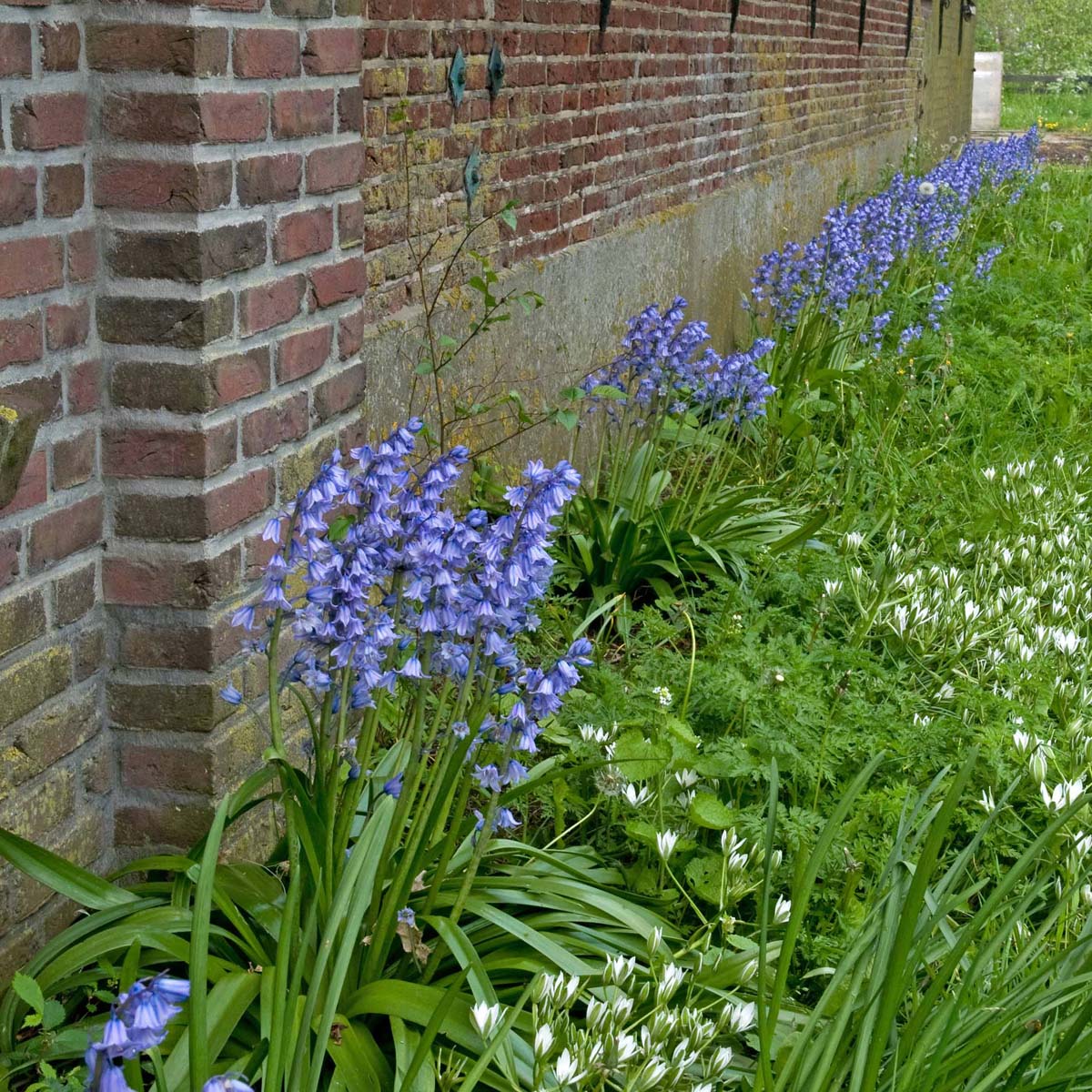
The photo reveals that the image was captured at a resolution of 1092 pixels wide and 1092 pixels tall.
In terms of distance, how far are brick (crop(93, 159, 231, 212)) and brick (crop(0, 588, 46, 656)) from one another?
643 millimetres

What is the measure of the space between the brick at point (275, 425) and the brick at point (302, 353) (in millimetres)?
45

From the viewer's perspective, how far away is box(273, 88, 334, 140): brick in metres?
2.49

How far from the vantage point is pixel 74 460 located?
2.33 metres

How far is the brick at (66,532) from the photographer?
226 centimetres

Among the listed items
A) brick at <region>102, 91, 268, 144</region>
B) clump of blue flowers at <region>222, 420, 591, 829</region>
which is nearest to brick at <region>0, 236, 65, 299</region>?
brick at <region>102, 91, 268, 144</region>

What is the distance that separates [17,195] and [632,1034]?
1593 mm

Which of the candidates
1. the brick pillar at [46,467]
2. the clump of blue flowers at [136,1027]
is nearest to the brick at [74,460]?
the brick pillar at [46,467]

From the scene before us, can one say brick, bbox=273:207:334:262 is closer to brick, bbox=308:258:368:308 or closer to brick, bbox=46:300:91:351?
brick, bbox=308:258:368:308

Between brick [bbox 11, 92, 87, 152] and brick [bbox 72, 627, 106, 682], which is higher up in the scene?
brick [bbox 11, 92, 87, 152]

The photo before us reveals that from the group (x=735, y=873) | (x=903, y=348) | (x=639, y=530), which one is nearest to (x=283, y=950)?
(x=735, y=873)

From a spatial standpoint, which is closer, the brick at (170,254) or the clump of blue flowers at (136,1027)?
the clump of blue flowers at (136,1027)

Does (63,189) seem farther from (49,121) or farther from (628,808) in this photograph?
(628,808)

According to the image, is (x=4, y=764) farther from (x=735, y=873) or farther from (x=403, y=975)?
(x=735, y=873)

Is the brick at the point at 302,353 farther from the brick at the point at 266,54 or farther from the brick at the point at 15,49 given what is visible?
the brick at the point at 15,49
